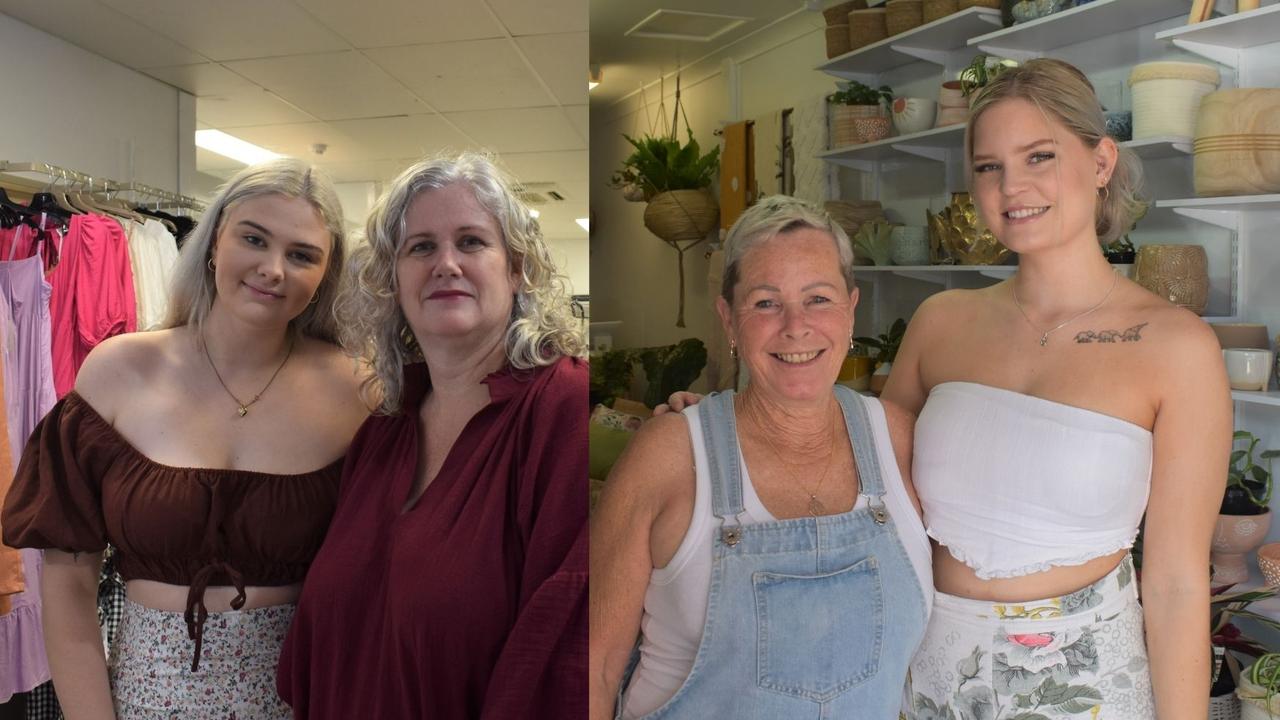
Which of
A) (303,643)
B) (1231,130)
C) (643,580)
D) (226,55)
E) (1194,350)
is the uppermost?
(226,55)

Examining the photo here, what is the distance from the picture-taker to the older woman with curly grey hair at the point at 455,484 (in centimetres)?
55

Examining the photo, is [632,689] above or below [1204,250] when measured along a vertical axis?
below

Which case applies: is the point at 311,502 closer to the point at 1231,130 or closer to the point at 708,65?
the point at 708,65

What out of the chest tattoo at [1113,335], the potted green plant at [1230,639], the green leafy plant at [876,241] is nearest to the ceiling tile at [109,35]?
the green leafy plant at [876,241]

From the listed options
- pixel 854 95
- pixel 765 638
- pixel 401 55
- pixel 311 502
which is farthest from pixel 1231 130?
pixel 401 55

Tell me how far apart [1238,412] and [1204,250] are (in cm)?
8

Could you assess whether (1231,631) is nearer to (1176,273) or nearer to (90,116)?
(1176,273)

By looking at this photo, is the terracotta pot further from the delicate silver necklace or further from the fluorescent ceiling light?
the fluorescent ceiling light

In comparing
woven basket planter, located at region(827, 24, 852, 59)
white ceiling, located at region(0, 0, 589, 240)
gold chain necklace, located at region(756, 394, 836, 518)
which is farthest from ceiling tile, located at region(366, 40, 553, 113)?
gold chain necklace, located at region(756, 394, 836, 518)

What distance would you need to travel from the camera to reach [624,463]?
0.41 m

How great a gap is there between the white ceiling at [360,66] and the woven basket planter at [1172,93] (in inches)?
18.5

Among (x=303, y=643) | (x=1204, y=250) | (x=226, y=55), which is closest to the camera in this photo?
(x=1204, y=250)

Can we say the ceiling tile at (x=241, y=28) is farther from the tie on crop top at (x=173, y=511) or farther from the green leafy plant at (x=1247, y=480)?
the green leafy plant at (x=1247, y=480)

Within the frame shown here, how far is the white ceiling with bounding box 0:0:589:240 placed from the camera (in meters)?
0.76
